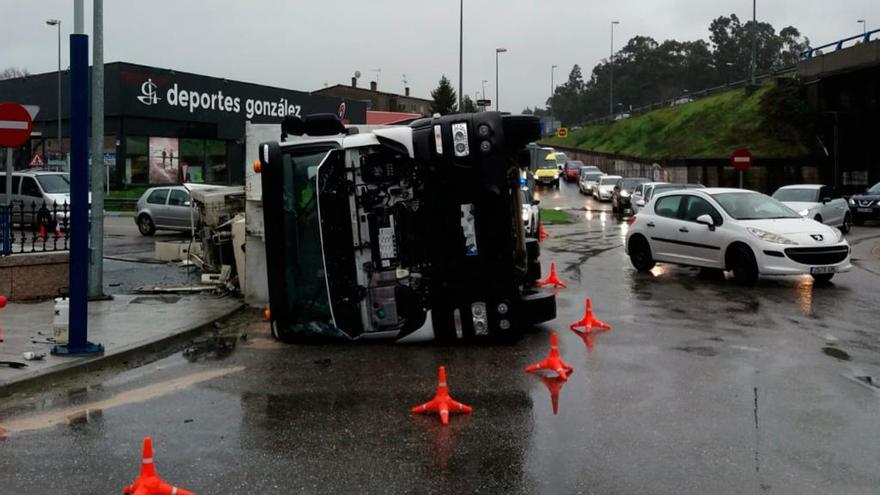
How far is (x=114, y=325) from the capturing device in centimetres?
1018

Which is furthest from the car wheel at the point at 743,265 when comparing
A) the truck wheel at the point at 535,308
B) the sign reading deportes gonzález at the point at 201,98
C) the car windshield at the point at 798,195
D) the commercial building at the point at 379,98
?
the commercial building at the point at 379,98

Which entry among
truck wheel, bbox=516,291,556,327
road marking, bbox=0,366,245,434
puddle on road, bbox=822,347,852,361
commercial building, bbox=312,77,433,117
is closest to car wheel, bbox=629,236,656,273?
truck wheel, bbox=516,291,556,327

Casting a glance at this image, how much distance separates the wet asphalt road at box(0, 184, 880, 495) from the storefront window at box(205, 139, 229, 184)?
32545mm

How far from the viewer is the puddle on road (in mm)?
8297

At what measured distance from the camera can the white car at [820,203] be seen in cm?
2495

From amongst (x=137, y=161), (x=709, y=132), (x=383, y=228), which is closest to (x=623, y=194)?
(x=137, y=161)

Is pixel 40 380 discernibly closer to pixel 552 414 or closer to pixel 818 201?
pixel 552 414

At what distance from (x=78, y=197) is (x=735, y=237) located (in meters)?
9.80

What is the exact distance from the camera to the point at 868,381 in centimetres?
736

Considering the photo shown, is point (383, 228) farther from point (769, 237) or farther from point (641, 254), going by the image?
point (641, 254)

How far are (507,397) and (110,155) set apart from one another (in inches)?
1288

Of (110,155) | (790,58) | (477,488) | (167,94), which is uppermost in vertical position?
(790,58)

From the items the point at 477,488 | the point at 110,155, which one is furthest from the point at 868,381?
the point at 110,155

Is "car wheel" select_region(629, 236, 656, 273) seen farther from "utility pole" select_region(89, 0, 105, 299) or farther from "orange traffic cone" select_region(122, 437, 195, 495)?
"orange traffic cone" select_region(122, 437, 195, 495)
